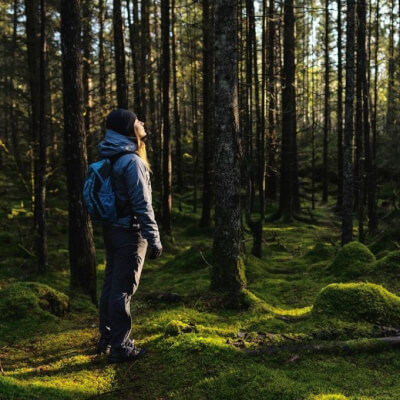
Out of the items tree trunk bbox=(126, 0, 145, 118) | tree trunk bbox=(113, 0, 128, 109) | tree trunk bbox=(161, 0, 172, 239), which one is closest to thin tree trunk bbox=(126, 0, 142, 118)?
tree trunk bbox=(126, 0, 145, 118)

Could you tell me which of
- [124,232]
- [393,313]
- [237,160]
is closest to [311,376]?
[393,313]

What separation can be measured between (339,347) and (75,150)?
5729 millimetres

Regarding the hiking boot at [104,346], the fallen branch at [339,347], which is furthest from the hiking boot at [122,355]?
the fallen branch at [339,347]

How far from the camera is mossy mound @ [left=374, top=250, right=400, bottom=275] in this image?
7578 mm

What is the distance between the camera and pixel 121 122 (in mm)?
4355

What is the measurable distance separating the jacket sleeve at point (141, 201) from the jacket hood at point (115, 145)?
192mm

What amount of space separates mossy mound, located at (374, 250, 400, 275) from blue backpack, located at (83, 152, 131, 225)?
566 cm

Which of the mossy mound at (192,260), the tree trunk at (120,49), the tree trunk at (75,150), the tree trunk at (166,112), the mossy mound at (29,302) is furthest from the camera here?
the tree trunk at (166,112)

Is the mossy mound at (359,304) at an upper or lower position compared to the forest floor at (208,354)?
upper

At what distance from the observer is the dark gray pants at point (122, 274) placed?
4.27 metres

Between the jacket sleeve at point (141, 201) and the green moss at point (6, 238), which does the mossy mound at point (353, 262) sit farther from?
the green moss at point (6, 238)

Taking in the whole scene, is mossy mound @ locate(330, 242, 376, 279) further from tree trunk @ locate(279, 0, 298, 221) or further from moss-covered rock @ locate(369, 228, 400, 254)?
tree trunk @ locate(279, 0, 298, 221)

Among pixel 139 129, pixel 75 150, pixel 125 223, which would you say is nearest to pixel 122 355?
pixel 125 223

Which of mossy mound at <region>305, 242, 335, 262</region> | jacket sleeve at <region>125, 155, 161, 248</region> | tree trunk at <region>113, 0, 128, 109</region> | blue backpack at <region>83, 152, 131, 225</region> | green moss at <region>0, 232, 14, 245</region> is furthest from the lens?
tree trunk at <region>113, 0, 128, 109</region>
